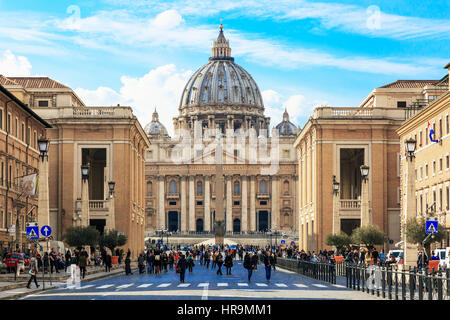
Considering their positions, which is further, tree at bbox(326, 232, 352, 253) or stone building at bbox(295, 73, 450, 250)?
stone building at bbox(295, 73, 450, 250)

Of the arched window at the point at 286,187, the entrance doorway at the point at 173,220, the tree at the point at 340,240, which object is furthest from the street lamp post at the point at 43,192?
the entrance doorway at the point at 173,220

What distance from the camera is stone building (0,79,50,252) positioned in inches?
2312

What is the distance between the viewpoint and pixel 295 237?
162625 mm

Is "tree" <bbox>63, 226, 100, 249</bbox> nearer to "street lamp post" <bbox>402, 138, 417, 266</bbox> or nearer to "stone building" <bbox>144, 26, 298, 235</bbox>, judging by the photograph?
"street lamp post" <bbox>402, 138, 417, 266</bbox>

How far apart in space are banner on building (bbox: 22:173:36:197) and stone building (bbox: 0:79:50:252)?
25 centimetres

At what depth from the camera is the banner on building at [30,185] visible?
56.4 meters

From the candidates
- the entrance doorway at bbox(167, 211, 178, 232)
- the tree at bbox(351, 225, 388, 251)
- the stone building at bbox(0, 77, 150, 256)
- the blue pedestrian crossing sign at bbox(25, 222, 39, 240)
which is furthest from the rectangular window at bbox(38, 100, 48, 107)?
the entrance doorway at bbox(167, 211, 178, 232)

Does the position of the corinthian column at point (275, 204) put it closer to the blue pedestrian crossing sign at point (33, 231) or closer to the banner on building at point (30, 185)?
the banner on building at point (30, 185)

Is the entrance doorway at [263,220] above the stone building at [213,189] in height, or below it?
below

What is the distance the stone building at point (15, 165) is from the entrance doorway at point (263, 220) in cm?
12275

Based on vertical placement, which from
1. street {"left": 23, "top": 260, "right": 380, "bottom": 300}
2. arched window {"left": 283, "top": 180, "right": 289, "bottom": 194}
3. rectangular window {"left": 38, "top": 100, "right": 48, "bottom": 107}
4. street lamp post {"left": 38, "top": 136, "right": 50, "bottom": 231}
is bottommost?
street {"left": 23, "top": 260, "right": 380, "bottom": 300}

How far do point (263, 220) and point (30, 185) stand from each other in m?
138
